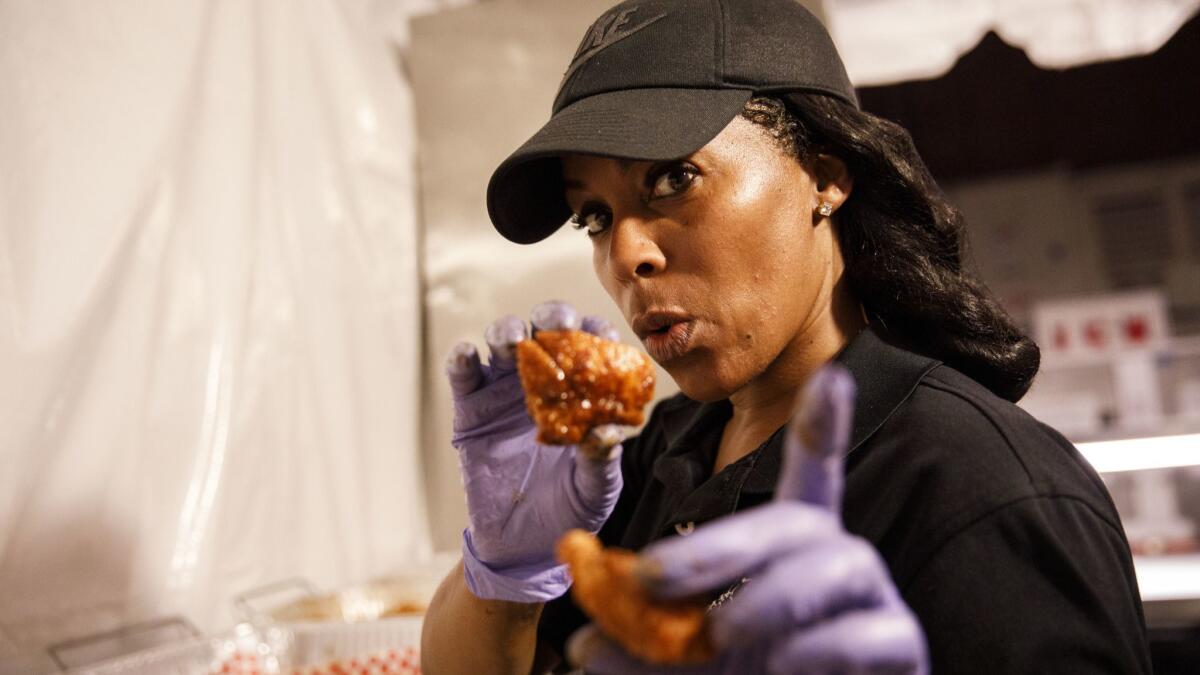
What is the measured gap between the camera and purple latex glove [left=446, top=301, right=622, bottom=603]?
120 centimetres

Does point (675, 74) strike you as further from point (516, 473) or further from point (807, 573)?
point (807, 573)

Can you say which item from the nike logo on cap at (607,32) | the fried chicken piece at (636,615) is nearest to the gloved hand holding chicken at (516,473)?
the fried chicken piece at (636,615)

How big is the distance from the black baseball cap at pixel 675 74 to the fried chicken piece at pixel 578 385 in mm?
285

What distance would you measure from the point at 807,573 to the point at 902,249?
2.72 ft

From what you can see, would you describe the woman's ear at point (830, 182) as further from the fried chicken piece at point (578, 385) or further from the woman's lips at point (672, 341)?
the fried chicken piece at point (578, 385)

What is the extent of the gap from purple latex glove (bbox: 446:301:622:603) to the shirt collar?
26 cm

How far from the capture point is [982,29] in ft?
9.37

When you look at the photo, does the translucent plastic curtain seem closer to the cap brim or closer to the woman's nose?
the cap brim

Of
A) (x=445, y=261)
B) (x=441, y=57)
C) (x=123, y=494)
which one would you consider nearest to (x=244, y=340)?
(x=123, y=494)

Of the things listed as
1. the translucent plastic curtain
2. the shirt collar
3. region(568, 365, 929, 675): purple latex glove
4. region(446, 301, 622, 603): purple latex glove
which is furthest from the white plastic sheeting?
region(568, 365, 929, 675): purple latex glove

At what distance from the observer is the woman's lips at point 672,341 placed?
127 cm

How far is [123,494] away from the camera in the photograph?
1.97 m

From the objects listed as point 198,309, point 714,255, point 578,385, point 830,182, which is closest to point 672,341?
point 714,255

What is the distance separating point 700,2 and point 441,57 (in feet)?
6.00
